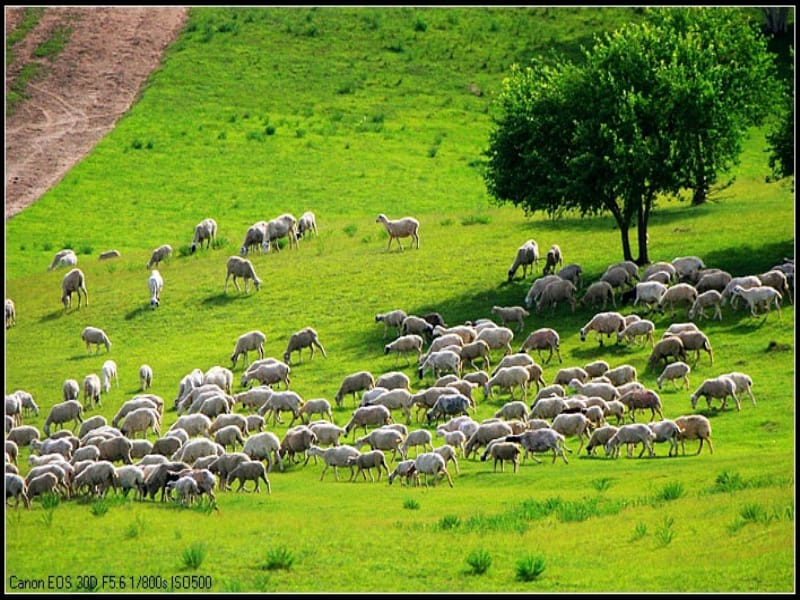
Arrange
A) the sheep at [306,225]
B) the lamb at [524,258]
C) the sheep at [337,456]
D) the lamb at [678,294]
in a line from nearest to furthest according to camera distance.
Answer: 1. the sheep at [337,456]
2. the lamb at [678,294]
3. the lamb at [524,258]
4. the sheep at [306,225]

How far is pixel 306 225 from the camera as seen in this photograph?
60.0 meters

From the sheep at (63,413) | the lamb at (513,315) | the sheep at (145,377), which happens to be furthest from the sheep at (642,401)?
the sheep at (145,377)

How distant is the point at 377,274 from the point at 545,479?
81.3 feet

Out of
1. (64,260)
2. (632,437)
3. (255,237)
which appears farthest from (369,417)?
(64,260)

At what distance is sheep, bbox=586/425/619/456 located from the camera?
98.6 feet

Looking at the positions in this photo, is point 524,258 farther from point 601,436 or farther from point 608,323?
point 601,436

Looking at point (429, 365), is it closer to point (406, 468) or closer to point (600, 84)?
point (406, 468)

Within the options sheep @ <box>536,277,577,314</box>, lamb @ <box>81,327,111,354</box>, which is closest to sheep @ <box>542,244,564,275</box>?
sheep @ <box>536,277,577,314</box>

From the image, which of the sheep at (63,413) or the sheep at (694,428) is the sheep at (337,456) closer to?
the sheep at (694,428)

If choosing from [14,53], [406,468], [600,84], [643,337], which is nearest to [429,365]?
[643,337]

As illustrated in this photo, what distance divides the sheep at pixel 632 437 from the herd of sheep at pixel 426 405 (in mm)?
25

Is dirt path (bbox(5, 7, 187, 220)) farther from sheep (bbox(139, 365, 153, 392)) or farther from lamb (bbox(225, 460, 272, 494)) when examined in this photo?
lamb (bbox(225, 460, 272, 494))

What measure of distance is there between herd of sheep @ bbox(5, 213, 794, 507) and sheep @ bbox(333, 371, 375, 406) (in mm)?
42

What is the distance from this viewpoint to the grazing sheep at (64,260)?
59.2 metres
